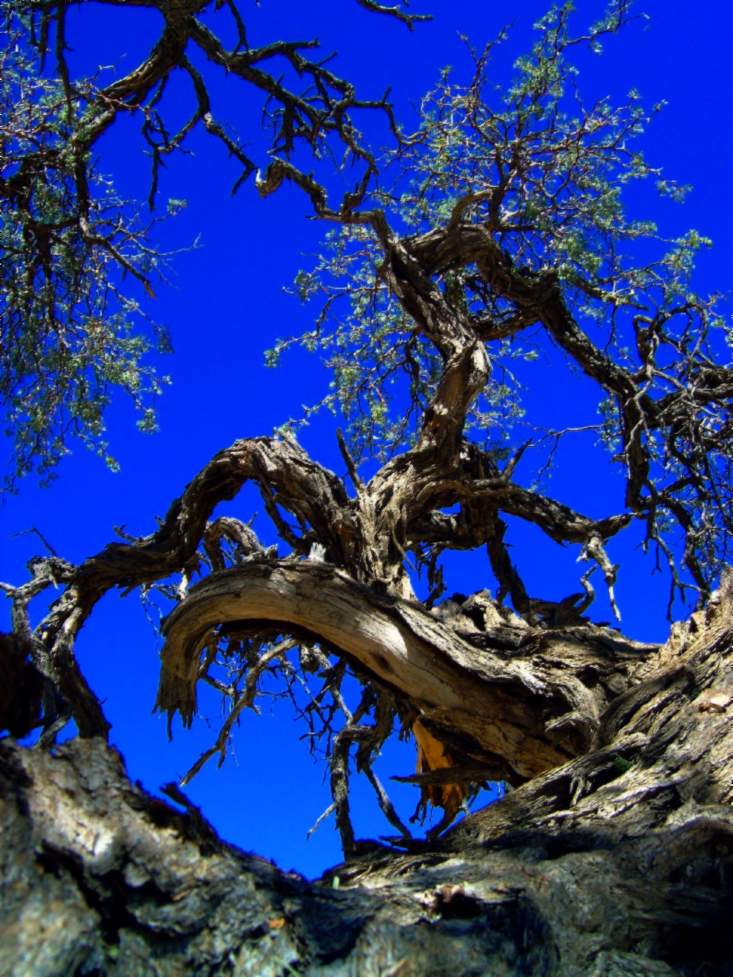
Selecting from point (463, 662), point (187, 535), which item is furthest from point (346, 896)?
point (187, 535)

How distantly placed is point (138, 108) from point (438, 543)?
379 cm

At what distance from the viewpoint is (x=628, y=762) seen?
4.07 meters

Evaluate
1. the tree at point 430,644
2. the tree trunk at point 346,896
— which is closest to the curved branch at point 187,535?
the tree at point 430,644

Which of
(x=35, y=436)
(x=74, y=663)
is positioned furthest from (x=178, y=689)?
(x=35, y=436)

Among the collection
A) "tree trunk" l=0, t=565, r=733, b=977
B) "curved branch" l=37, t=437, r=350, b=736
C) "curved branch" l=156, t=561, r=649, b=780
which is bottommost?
"tree trunk" l=0, t=565, r=733, b=977

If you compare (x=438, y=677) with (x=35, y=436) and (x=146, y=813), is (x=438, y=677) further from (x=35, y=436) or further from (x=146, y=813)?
(x=35, y=436)

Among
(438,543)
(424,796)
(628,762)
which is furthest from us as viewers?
(438,543)

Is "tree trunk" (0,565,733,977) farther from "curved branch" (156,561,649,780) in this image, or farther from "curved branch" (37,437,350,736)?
"curved branch" (37,437,350,736)

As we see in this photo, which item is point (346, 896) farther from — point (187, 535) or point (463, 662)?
point (187, 535)

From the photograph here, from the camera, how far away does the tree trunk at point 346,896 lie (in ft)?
7.52

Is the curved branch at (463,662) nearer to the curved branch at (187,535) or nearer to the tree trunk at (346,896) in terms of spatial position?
the curved branch at (187,535)

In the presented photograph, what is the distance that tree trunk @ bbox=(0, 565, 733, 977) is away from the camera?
2.29 meters

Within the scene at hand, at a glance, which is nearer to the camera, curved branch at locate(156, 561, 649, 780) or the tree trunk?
the tree trunk

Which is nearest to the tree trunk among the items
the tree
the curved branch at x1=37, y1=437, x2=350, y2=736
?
the tree
